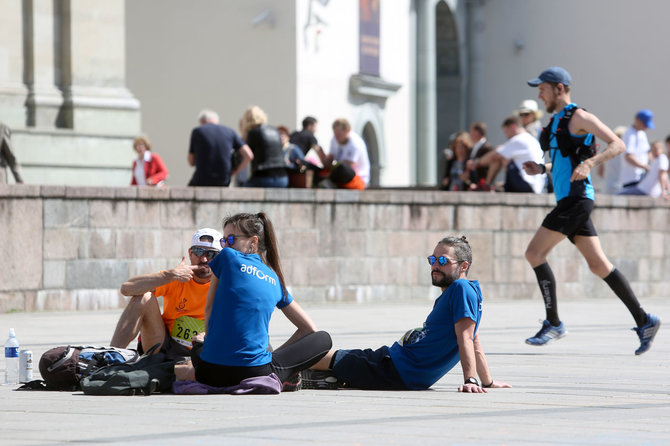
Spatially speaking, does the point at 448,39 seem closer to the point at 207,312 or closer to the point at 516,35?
the point at 516,35

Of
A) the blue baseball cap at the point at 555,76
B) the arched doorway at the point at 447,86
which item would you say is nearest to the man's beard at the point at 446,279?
the blue baseball cap at the point at 555,76

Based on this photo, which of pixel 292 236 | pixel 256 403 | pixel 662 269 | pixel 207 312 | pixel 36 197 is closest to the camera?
pixel 256 403

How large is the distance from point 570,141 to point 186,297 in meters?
3.31

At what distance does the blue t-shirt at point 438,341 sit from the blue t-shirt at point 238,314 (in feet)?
2.57

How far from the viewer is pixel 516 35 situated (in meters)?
37.8

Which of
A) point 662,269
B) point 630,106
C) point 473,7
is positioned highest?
point 473,7

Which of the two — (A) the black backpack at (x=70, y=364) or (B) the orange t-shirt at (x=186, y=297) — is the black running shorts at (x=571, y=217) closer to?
(B) the orange t-shirt at (x=186, y=297)

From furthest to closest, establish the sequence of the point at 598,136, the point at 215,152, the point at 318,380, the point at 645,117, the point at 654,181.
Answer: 1. the point at 654,181
2. the point at 645,117
3. the point at 215,152
4. the point at 598,136
5. the point at 318,380

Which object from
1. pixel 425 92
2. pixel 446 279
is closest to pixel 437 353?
pixel 446 279

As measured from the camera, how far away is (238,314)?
7340 millimetres

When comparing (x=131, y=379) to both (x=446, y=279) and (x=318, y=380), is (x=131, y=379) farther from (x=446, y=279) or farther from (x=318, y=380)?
(x=446, y=279)

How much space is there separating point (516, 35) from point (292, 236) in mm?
22308

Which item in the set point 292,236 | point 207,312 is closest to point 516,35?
point 292,236

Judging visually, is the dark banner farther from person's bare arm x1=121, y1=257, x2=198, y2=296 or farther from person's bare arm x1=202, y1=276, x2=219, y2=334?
person's bare arm x1=202, y1=276, x2=219, y2=334
